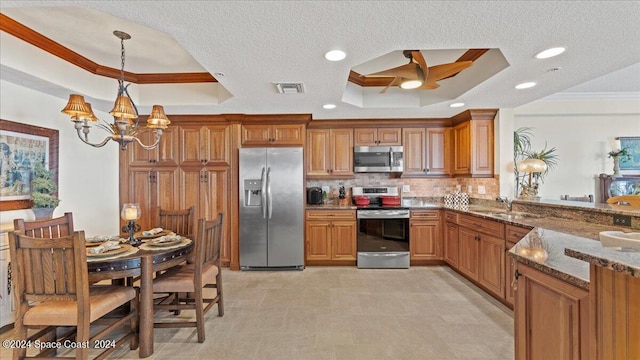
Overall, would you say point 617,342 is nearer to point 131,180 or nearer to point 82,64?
point 82,64

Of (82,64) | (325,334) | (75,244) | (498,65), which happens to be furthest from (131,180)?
(498,65)

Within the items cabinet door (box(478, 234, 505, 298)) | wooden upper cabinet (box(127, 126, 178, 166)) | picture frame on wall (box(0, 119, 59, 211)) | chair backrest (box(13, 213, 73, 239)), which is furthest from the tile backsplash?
picture frame on wall (box(0, 119, 59, 211))

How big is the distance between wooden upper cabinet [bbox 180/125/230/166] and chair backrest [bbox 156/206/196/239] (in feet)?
4.48

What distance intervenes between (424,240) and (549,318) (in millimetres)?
3074

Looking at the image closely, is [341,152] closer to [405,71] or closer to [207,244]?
[405,71]

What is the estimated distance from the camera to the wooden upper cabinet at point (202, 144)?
14.0 ft

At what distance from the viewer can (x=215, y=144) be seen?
14.0 feet

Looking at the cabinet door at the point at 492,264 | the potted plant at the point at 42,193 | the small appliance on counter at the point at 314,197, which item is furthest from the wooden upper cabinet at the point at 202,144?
the cabinet door at the point at 492,264

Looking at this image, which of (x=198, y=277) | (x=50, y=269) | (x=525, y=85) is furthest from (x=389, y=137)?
(x=50, y=269)

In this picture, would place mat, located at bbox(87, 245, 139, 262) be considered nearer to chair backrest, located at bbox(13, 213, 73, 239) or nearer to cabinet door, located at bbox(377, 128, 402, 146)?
chair backrest, located at bbox(13, 213, 73, 239)

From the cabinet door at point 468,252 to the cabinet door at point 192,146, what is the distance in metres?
3.80

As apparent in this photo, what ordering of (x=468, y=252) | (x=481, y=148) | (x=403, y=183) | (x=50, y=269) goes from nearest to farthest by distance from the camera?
1. (x=50, y=269)
2. (x=468, y=252)
3. (x=481, y=148)
4. (x=403, y=183)

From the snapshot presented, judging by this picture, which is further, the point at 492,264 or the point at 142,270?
the point at 492,264

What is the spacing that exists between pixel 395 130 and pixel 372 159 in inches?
24.5
